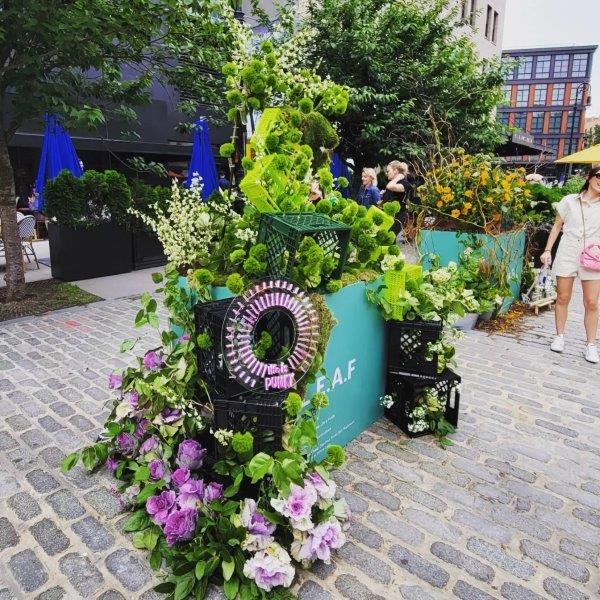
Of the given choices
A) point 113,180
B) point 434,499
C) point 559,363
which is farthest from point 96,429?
point 113,180

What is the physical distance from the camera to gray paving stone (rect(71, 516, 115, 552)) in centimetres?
232

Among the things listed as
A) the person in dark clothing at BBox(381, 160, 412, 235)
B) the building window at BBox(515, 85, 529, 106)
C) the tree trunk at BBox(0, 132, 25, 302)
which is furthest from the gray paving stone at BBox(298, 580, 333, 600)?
the building window at BBox(515, 85, 529, 106)

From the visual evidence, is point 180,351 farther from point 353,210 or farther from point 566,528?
point 566,528

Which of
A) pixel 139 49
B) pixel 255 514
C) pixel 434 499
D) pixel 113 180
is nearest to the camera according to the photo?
pixel 255 514

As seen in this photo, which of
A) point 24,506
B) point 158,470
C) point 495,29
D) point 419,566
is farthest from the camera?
point 495,29

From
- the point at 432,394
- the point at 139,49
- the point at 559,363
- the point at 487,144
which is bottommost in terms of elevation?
the point at 559,363

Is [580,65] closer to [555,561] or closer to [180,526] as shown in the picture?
[555,561]

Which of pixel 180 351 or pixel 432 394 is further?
pixel 432 394

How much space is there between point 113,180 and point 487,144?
10.4 metres

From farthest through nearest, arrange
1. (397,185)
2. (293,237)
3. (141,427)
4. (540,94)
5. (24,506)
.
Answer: (540,94), (397,185), (141,427), (24,506), (293,237)

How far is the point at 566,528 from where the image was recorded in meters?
2.52

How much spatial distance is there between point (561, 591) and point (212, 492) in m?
1.63

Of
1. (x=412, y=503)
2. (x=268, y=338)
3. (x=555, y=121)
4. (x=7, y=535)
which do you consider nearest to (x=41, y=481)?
(x=7, y=535)

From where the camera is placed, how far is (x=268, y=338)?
2.28 metres
